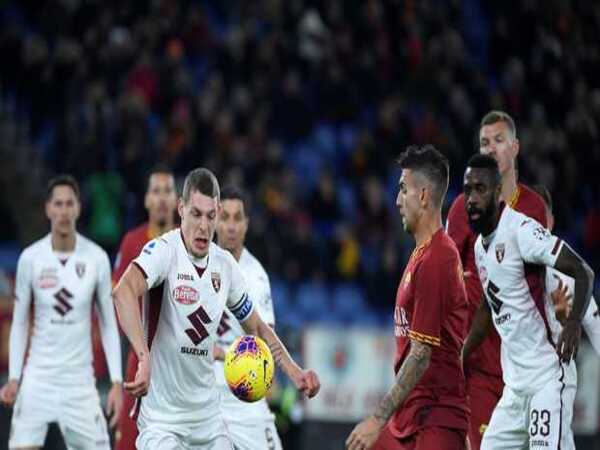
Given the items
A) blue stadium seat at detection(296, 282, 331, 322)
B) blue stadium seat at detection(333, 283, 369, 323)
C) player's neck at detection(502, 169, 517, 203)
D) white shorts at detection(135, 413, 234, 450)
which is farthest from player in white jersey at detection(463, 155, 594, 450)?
blue stadium seat at detection(333, 283, 369, 323)

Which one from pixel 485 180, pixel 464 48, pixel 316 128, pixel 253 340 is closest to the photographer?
pixel 253 340

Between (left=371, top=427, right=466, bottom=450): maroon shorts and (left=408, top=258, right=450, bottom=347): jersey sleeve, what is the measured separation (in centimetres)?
54

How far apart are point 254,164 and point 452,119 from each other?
3.42 metres

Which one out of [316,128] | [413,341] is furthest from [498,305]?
[316,128]

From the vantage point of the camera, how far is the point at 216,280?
7.99 meters

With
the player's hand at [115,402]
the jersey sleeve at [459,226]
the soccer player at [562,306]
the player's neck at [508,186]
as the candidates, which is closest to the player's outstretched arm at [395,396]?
the soccer player at [562,306]

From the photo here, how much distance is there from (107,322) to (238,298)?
9.01 ft

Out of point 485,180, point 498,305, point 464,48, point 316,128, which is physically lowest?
point 498,305

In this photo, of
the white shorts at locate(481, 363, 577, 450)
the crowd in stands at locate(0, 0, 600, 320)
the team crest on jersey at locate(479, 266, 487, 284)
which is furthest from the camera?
the crowd in stands at locate(0, 0, 600, 320)

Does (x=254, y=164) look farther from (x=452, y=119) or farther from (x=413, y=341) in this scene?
(x=413, y=341)

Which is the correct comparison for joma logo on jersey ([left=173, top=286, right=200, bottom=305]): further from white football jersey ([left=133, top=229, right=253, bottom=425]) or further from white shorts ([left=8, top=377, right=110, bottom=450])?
white shorts ([left=8, top=377, right=110, bottom=450])

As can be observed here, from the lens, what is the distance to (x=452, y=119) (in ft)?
65.4

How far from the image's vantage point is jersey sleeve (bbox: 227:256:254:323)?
26.8ft

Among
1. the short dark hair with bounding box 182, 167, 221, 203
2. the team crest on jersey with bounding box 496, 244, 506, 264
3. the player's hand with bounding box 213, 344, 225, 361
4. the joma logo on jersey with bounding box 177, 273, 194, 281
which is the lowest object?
the player's hand with bounding box 213, 344, 225, 361
